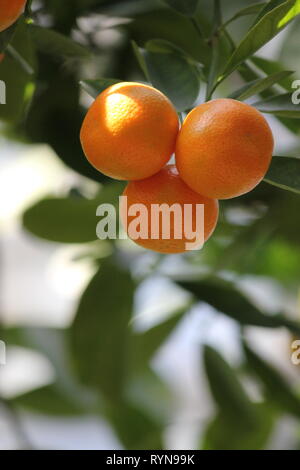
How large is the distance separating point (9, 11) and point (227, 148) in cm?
17

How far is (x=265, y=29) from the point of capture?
1.50 feet

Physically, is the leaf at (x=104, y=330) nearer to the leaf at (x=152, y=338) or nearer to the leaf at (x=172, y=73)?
the leaf at (x=152, y=338)

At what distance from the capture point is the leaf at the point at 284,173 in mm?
440

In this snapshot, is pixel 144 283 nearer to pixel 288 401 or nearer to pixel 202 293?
pixel 202 293

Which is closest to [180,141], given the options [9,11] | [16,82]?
[9,11]

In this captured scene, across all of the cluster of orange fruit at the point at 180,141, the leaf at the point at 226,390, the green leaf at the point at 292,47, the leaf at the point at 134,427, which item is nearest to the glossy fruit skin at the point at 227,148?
the cluster of orange fruit at the point at 180,141

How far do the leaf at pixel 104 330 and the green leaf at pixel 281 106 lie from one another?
1.52ft

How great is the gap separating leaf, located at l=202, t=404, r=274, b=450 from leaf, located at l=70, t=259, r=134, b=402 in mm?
186

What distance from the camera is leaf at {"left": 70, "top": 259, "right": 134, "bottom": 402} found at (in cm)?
91

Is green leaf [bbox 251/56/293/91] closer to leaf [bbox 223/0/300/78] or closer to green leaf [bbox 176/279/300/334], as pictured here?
leaf [bbox 223/0/300/78]

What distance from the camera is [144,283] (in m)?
0.97

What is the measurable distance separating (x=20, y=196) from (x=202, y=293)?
0.86m

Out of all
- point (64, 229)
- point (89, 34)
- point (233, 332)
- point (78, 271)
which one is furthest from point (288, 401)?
point (78, 271)

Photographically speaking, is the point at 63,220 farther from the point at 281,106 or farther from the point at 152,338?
the point at 281,106
